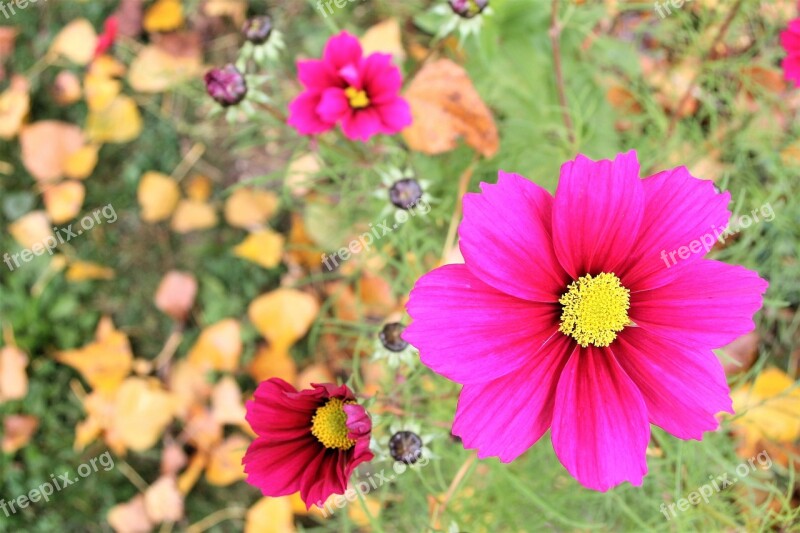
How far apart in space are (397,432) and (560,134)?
0.62m

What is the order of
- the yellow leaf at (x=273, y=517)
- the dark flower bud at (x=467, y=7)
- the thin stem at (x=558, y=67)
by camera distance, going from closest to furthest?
the dark flower bud at (x=467, y=7), the thin stem at (x=558, y=67), the yellow leaf at (x=273, y=517)

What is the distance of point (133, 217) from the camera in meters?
1.47

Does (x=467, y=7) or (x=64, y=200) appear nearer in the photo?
(x=467, y=7)

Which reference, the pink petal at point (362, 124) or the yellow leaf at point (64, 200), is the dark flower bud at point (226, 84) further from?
the yellow leaf at point (64, 200)

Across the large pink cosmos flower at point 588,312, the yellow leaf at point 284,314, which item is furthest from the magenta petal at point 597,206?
the yellow leaf at point 284,314

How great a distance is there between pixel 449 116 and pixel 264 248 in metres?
0.52

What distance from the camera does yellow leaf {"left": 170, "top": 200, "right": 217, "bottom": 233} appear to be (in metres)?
1.42

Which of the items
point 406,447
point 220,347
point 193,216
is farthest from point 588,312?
point 193,216

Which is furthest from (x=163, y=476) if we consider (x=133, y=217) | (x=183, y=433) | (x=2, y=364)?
(x=133, y=217)

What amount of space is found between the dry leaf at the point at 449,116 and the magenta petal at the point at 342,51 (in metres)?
0.23

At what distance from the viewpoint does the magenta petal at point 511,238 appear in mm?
530

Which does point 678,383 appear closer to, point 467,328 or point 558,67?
point 467,328

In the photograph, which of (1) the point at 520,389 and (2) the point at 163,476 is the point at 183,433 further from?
(1) the point at 520,389

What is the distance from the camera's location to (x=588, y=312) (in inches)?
21.8
